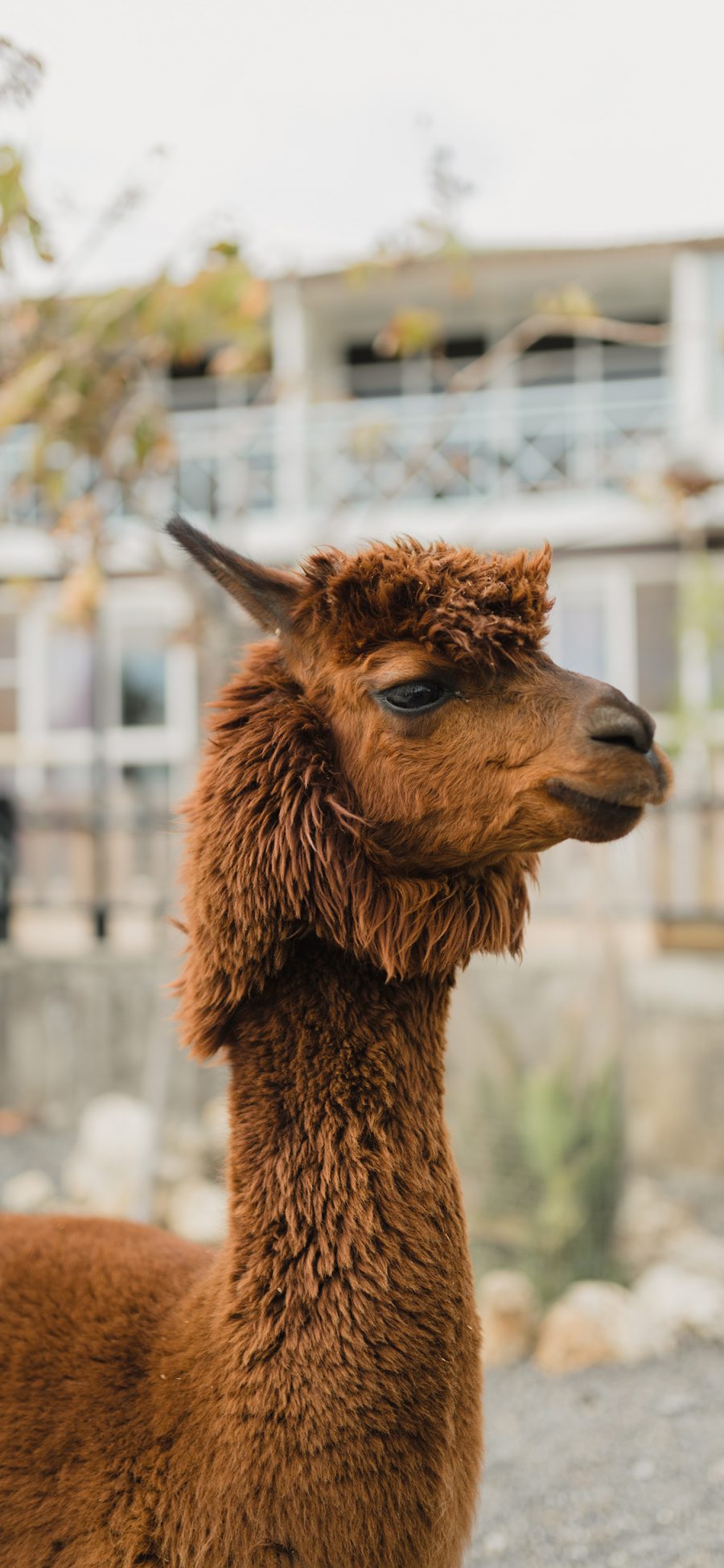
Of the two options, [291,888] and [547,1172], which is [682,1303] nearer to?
[547,1172]

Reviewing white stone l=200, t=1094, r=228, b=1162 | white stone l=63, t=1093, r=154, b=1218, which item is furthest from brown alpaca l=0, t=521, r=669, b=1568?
white stone l=200, t=1094, r=228, b=1162

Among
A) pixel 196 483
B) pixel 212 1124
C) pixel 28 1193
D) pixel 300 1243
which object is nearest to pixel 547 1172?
pixel 212 1124

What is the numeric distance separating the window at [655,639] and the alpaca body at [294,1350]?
50.3ft

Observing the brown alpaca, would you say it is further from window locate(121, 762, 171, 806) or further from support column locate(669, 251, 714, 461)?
window locate(121, 762, 171, 806)

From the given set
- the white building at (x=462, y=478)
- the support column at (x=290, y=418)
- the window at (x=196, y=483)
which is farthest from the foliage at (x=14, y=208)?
the window at (x=196, y=483)

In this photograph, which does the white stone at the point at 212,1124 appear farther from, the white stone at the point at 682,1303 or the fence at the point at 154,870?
the white stone at the point at 682,1303

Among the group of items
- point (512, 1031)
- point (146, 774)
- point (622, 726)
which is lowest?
point (512, 1031)

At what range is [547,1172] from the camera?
496 centimetres

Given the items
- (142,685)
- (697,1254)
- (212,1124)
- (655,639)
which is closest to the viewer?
(697,1254)

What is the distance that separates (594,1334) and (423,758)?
3810mm

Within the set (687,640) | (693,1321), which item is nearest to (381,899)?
(693,1321)

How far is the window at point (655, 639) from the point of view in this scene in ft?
54.9

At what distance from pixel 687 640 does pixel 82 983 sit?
29.6 ft

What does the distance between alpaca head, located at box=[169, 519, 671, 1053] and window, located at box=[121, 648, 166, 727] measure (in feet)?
52.7
